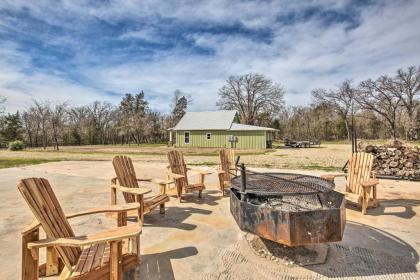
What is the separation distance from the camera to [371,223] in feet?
12.5

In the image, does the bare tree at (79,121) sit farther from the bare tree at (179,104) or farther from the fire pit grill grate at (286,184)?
the fire pit grill grate at (286,184)

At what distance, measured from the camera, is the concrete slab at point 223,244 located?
7.98ft

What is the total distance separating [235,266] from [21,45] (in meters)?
14.7

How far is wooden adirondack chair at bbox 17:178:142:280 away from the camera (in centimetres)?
175

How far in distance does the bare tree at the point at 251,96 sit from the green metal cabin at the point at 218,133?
10221mm

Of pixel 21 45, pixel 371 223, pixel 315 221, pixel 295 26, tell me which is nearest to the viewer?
pixel 315 221

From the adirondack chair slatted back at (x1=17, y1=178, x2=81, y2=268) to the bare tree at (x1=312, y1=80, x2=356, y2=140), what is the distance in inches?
1507

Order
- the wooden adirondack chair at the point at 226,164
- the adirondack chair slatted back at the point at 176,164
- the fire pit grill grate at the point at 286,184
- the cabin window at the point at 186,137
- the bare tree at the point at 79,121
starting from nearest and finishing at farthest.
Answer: the fire pit grill grate at the point at 286,184 < the adirondack chair slatted back at the point at 176,164 < the wooden adirondack chair at the point at 226,164 < the cabin window at the point at 186,137 < the bare tree at the point at 79,121

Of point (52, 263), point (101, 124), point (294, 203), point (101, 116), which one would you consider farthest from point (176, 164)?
point (101, 116)

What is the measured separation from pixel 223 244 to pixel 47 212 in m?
2.01

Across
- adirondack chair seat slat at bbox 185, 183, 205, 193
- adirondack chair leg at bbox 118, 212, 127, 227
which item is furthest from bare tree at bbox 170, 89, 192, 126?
adirondack chair leg at bbox 118, 212, 127, 227

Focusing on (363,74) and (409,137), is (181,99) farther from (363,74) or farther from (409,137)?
(409,137)

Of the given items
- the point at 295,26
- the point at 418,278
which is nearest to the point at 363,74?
the point at 295,26

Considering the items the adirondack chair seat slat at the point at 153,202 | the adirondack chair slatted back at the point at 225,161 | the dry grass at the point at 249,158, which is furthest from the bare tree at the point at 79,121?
the adirondack chair seat slat at the point at 153,202
